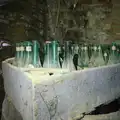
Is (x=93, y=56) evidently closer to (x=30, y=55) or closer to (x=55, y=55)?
(x=55, y=55)

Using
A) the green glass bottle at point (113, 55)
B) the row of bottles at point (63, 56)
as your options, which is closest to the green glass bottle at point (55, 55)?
the row of bottles at point (63, 56)

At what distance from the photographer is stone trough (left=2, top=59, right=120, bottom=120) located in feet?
3.91

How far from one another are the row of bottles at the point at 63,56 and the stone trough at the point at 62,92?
111mm

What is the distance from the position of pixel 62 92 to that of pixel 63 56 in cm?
34

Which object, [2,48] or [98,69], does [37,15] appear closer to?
→ [2,48]

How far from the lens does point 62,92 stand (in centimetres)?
130

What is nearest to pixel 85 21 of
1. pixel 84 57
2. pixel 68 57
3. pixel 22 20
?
pixel 22 20

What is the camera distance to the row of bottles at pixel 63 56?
Result: 153 cm

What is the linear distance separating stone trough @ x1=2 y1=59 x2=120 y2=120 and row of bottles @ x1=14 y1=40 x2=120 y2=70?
111 mm

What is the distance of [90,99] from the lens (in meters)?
1.51

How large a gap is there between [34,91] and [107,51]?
0.89 m

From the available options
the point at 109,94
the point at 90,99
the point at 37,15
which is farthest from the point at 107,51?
the point at 37,15

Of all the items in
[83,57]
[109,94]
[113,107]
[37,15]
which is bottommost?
[113,107]

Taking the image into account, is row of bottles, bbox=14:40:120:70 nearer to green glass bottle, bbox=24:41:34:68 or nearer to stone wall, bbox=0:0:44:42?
green glass bottle, bbox=24:41:34:68
